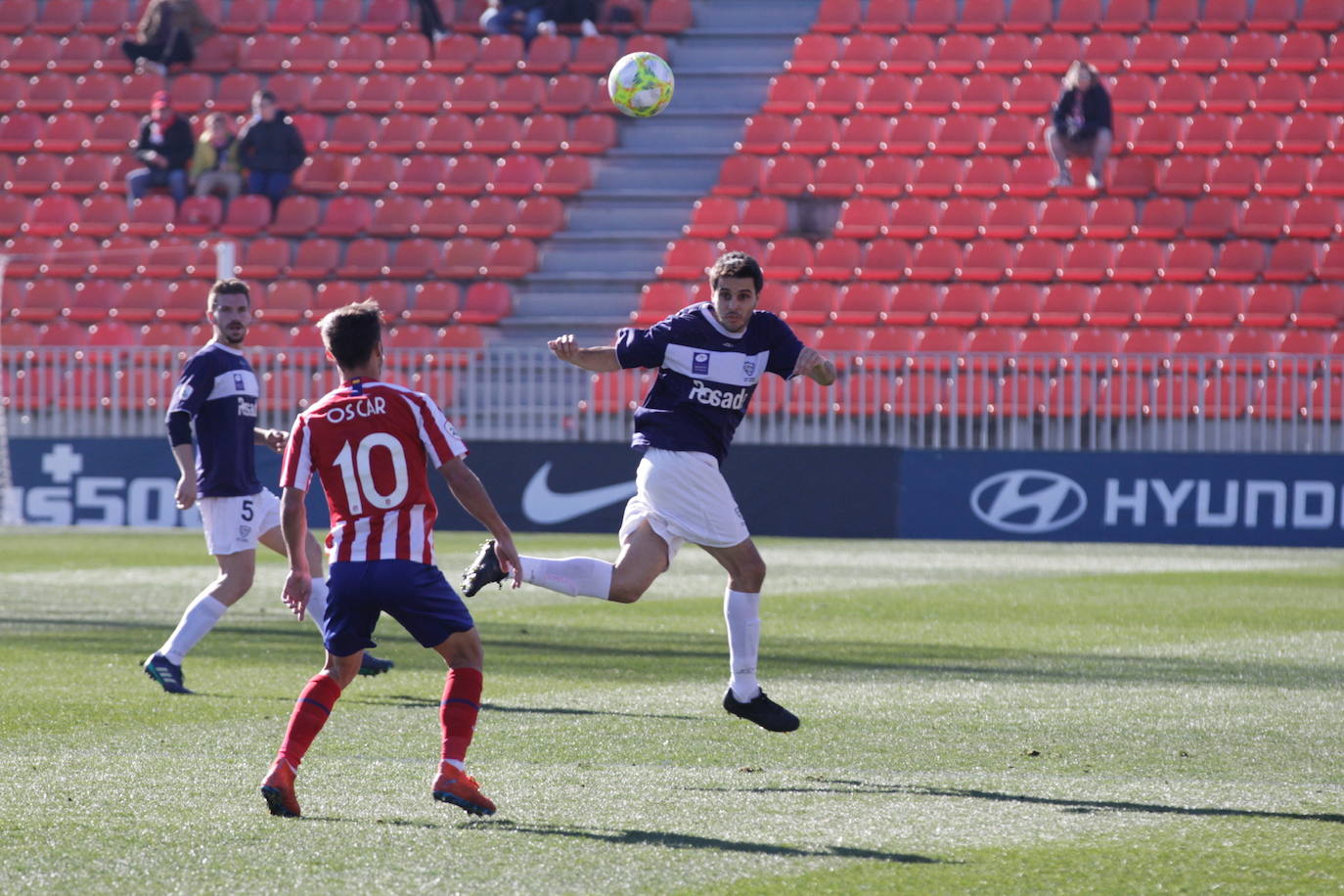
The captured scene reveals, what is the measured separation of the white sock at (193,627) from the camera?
9.09 meters

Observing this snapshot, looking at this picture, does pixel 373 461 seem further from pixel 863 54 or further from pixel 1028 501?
pixel 863 54

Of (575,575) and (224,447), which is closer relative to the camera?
(575,575)

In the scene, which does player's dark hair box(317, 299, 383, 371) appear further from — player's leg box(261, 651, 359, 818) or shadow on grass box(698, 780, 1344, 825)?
shadow on grass box(698, 780, 1344, 825)

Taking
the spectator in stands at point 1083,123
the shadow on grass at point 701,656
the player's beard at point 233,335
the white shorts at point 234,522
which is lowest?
the shadow on grass at point 701,656

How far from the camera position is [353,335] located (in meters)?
5.89

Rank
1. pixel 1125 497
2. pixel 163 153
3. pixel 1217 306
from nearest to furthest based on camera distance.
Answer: pixel 1125 497 < pixel 1217 306 < pixel 163 153

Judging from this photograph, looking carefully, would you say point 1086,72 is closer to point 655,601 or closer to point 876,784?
point 655,601

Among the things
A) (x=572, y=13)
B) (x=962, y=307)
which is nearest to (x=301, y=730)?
(x=962, y=307)

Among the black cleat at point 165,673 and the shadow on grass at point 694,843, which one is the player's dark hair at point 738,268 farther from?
the black cleat at point 165,673

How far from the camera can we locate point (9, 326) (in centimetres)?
2512

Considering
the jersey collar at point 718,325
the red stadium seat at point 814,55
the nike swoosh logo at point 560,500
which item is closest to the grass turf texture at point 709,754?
the jersey collar at point 718,325

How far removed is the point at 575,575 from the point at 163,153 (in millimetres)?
19425

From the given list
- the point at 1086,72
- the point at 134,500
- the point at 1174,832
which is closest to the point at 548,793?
the point at 1174,832

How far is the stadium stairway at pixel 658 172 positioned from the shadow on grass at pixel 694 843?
1869 centimetres
